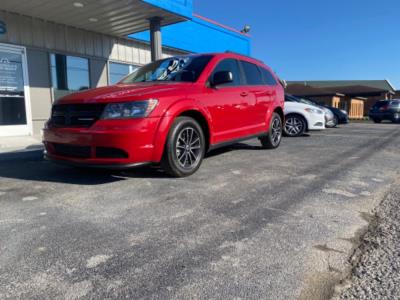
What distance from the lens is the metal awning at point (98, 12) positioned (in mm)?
7770

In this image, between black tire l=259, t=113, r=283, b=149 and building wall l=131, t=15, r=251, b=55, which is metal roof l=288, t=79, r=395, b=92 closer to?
building wall l=131, t=15, r=251, b=55

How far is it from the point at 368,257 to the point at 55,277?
6.54 ft

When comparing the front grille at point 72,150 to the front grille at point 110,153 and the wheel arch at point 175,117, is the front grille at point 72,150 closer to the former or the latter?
the front grille at point 110,153

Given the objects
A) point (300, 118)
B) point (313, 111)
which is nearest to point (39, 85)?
point (300, 118)

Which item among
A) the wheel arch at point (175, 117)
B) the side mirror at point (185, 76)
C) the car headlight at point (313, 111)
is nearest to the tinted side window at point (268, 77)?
the side mirror at point (185, 76)

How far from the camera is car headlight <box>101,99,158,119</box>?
145 inches

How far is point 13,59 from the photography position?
8.36 meters

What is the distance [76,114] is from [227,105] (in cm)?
223

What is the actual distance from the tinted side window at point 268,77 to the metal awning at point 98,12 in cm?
328

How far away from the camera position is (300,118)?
31.9 feet

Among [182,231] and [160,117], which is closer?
[182,231]

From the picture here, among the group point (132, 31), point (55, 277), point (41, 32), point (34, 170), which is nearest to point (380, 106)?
point (132, 31)

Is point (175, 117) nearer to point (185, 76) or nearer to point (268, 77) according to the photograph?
point (185, 76)

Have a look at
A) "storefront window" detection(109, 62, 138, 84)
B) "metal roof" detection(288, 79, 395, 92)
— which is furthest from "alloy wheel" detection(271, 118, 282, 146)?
"metal roof" detection(288, 79, 395, 92)
